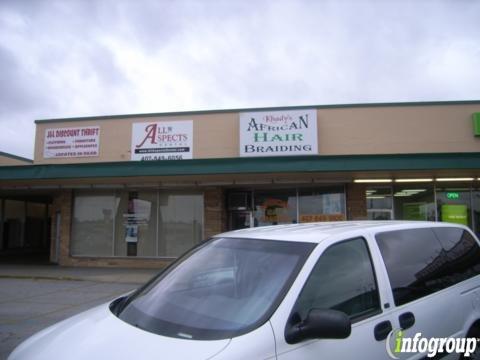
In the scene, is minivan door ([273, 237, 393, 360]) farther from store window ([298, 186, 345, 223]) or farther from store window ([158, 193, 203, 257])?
store window ([158, 193, 203, 257])

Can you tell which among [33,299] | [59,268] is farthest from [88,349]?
[59,268]

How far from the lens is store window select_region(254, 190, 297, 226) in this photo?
1456 centimetres

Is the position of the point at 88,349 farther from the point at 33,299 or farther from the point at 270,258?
the point at 33,299

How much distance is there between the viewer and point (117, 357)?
2359mm

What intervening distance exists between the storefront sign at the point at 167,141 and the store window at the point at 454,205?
29.4ft

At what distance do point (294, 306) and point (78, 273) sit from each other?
1238 centimetres

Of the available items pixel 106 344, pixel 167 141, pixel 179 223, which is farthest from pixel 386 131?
pixel 106 344

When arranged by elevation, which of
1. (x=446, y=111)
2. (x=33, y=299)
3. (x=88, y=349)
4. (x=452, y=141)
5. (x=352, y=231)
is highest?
(x=446, y=111)

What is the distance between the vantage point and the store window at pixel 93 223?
1555cm

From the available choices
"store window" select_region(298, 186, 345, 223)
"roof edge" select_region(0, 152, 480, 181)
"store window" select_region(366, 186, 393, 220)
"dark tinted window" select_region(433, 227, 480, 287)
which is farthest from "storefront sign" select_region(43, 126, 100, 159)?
"dark tinted window" select_region(433, 227, 480, 287)

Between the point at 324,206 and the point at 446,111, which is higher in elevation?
the point at 446,111

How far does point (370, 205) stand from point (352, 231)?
11.8 meters

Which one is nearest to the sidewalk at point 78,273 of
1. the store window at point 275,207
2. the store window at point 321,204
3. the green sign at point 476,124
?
the store window at point 275,207

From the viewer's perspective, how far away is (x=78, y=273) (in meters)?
13.4
